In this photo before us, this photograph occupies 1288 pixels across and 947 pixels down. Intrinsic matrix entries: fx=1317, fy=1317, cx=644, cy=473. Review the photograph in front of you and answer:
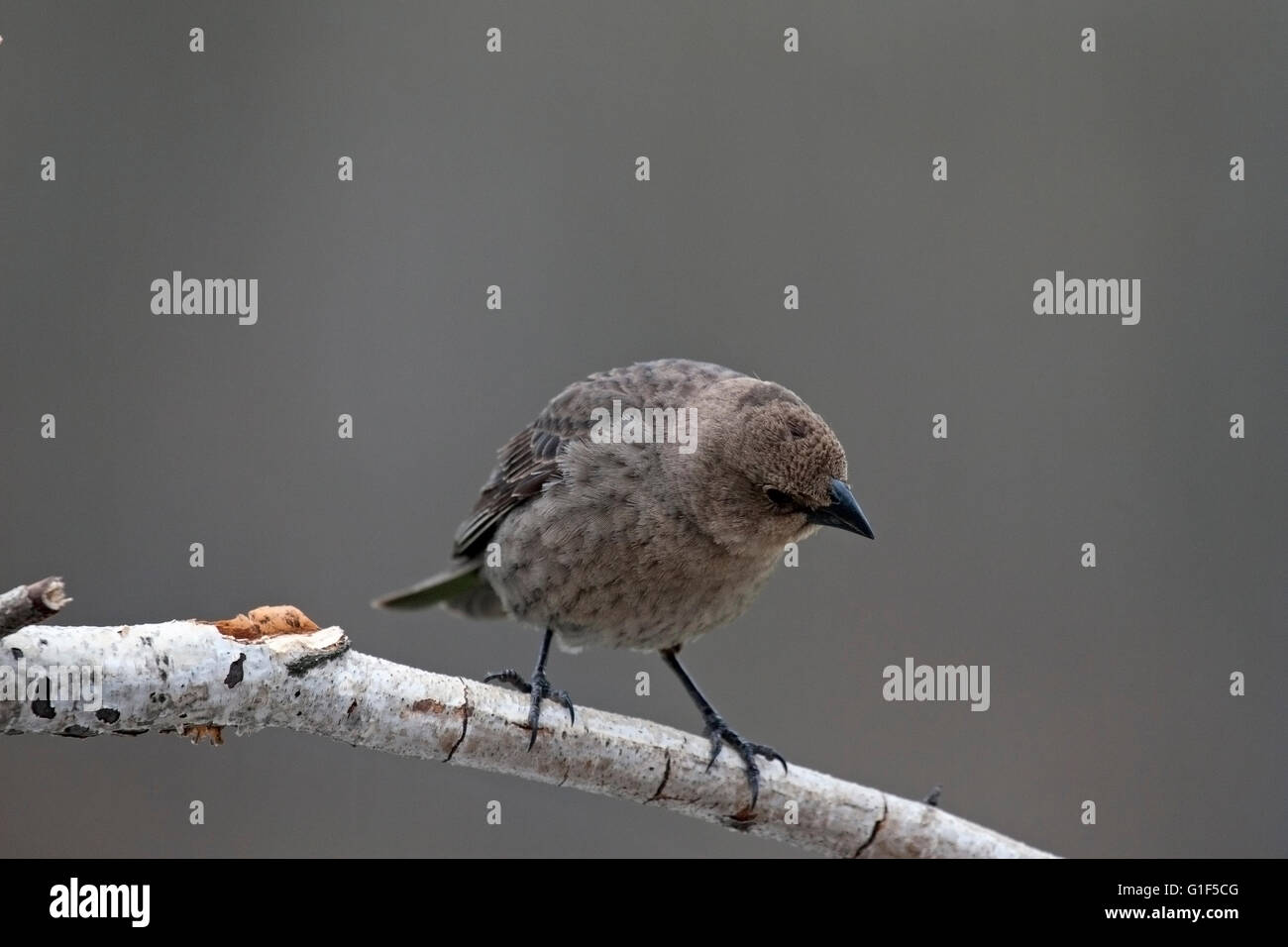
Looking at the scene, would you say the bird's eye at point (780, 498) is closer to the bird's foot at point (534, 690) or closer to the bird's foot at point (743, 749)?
the bird's foot at point (743, 749)

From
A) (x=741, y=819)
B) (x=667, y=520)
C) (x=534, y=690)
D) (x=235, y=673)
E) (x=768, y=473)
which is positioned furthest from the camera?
(x=667, y=520)

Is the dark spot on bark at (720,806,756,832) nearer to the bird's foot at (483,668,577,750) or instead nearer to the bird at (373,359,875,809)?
the bird at (373,359,875,809)

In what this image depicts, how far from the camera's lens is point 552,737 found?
4242 millimetres

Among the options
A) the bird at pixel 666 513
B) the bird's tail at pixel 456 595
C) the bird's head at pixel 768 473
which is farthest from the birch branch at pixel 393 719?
the bird's tail at pixel 456 595

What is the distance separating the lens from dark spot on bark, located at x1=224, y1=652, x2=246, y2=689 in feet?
11.3

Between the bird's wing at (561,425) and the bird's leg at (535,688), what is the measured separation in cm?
76

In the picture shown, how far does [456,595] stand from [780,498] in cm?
176

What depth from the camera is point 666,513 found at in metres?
4.85

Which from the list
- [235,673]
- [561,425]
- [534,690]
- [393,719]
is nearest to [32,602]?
[235,673]

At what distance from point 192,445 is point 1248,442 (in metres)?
6.19

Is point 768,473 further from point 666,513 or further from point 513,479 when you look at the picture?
point 513,479

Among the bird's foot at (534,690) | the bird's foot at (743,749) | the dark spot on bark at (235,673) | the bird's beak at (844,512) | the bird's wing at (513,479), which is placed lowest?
the bird's foot at (743,749)

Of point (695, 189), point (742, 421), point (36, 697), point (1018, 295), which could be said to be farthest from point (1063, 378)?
point (36, 697)

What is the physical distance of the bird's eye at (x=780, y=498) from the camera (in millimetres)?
4711
